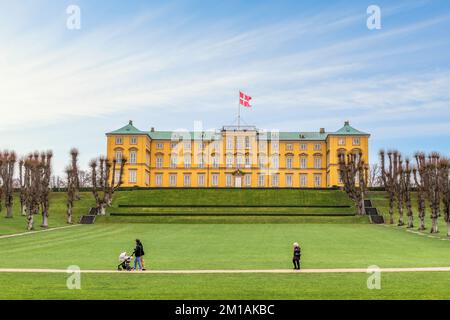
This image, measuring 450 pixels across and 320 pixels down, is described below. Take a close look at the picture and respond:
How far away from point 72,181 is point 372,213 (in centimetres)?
3777

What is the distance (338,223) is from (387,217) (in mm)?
9149

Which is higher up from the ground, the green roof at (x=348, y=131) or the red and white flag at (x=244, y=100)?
the red and white flag at (x=244, y=100)

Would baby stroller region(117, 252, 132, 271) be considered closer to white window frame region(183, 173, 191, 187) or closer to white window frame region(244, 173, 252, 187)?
white window frame region(183, 173, 191, 187)

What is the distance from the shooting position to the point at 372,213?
68312 mm

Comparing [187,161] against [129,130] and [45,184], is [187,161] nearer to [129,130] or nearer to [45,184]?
[129,130]

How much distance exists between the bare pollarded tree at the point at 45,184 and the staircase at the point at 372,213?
122 feet

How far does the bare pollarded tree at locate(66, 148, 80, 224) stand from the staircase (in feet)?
117

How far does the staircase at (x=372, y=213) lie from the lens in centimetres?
6361

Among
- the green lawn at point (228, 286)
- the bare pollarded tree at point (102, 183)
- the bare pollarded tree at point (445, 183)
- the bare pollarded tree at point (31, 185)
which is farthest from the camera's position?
the bare pollarded tree at point (102, 183)

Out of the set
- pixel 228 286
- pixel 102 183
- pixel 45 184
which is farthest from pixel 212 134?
pixel 228 286

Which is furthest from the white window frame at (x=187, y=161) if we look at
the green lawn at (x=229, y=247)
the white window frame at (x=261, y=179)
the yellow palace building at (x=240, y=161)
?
the green lawn at (x=229, y=247)

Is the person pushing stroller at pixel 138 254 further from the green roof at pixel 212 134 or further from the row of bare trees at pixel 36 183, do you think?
the green roof at pixel 212 134
